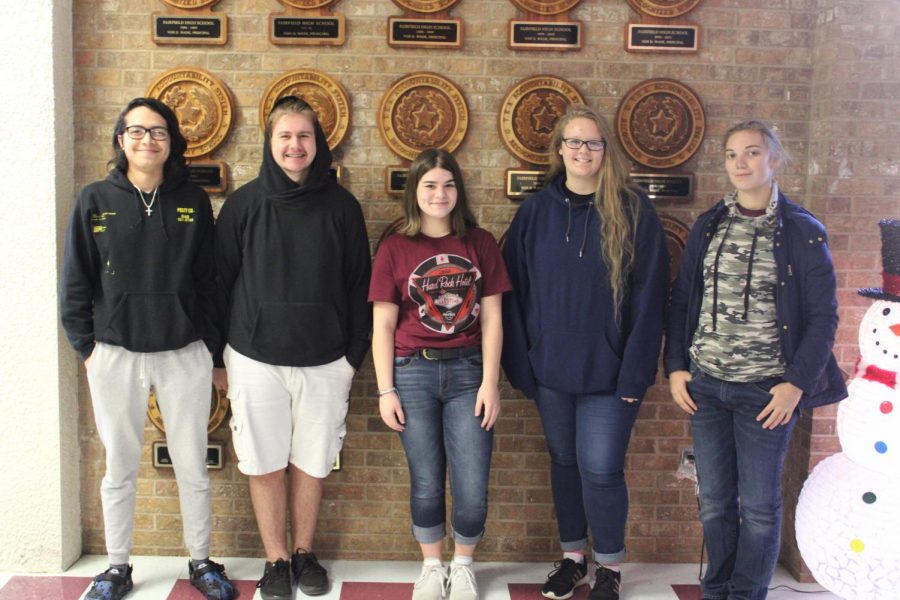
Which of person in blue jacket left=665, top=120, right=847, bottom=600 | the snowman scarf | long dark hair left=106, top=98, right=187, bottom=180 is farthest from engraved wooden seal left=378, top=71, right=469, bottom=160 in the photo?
the snowman scarf

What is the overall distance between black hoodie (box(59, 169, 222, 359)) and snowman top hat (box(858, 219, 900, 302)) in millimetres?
2349

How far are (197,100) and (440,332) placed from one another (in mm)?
1387

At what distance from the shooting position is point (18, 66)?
2895 mm

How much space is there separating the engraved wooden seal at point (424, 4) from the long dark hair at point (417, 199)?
701mm

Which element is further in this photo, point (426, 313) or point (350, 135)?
point (350, 135)

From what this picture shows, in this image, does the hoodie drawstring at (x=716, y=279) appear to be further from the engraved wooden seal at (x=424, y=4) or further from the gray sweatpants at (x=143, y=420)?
the gray sweatpants at (x=143, y=420)

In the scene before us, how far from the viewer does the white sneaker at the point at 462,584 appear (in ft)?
9.29

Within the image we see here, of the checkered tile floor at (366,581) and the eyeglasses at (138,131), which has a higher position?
the eyeglasses at (138,131)

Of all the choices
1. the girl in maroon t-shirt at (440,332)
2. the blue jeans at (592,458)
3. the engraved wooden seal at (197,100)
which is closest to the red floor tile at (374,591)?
the girl in maroon t-shirt at (440,332)

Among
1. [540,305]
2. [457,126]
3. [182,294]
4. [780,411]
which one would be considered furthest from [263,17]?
[780,411]

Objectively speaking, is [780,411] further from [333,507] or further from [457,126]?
[333,507]

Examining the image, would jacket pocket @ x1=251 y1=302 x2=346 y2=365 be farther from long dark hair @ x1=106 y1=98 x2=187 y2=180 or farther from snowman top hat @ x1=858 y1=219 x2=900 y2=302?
snowman top hat @ x1=858 y1=219 x2=900 y2=302

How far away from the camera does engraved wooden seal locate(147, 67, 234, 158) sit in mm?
3047

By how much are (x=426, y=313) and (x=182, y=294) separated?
0.87 meters
